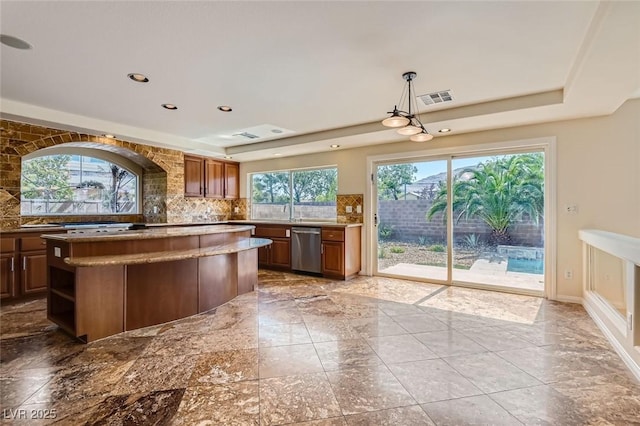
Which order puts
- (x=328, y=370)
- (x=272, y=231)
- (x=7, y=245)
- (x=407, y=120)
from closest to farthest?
(x=328, y=370) < (x=407, y=120) < (x=7, y=245) < (x=272, y=231)

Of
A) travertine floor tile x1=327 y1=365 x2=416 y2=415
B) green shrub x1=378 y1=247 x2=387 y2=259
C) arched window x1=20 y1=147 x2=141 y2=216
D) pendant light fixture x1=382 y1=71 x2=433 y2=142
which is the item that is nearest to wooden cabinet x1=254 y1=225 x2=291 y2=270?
green shrub x1=378 y1=247 x2=387 y2=259

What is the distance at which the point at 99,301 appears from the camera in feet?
9.16

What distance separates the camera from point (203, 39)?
2307 mm

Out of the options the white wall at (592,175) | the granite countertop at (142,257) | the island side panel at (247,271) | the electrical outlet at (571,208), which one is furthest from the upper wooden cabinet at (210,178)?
the electrical outlet at (571,208)

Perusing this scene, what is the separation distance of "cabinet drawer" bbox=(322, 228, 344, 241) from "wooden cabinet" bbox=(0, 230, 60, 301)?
3.92m

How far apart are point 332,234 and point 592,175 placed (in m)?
3.48

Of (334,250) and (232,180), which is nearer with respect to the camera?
(334,250)

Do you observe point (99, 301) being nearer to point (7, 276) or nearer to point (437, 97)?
point (7, 276)

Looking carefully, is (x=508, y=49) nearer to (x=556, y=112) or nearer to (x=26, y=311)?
(x=556, y=112)


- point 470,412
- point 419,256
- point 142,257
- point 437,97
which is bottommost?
point 470,412

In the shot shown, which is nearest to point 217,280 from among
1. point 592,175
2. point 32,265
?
point 32,265

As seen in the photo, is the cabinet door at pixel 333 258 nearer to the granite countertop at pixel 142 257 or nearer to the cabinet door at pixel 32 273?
the granite countertop at pixel 142 257

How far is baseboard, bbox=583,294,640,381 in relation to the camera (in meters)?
2.17

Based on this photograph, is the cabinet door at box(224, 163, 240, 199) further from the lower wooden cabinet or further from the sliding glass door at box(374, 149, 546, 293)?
the sliding glass door at box(374, 149, 546, 293)
